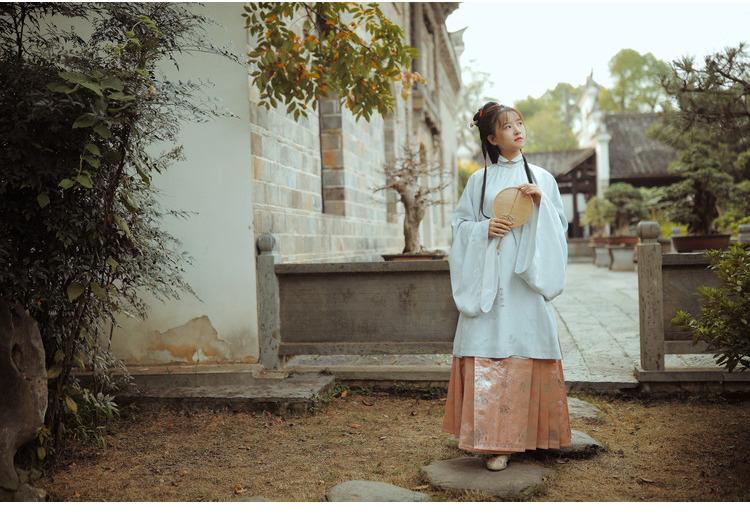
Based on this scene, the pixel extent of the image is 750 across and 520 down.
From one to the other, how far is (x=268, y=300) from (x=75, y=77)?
96.4 inches

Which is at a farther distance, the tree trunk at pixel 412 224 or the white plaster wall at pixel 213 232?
the tree trunk at pixel 412 224

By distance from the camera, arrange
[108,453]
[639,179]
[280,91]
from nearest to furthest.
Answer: [108,453] → [280,91] → [639,179]

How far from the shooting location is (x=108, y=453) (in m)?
3.71

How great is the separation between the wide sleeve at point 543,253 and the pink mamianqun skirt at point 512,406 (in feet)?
1.23

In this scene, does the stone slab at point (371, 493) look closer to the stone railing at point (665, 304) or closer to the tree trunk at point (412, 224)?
the stone railing at point (665, 304)

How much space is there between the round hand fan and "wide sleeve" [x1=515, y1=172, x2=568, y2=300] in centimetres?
6

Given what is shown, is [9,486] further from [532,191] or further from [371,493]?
[532,191]

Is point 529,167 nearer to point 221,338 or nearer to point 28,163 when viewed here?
point 28,163

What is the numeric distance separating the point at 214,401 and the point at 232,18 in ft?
9.15

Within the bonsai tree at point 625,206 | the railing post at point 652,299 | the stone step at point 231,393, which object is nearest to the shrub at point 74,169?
the stone step at point 231,393

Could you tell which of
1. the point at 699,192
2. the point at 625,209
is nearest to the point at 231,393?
the point at 699,192

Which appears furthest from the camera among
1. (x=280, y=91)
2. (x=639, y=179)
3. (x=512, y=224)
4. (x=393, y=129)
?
(x=639, y=179)

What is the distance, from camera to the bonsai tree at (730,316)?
3.38 meters

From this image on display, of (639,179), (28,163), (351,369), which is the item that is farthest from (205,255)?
(639,179)
